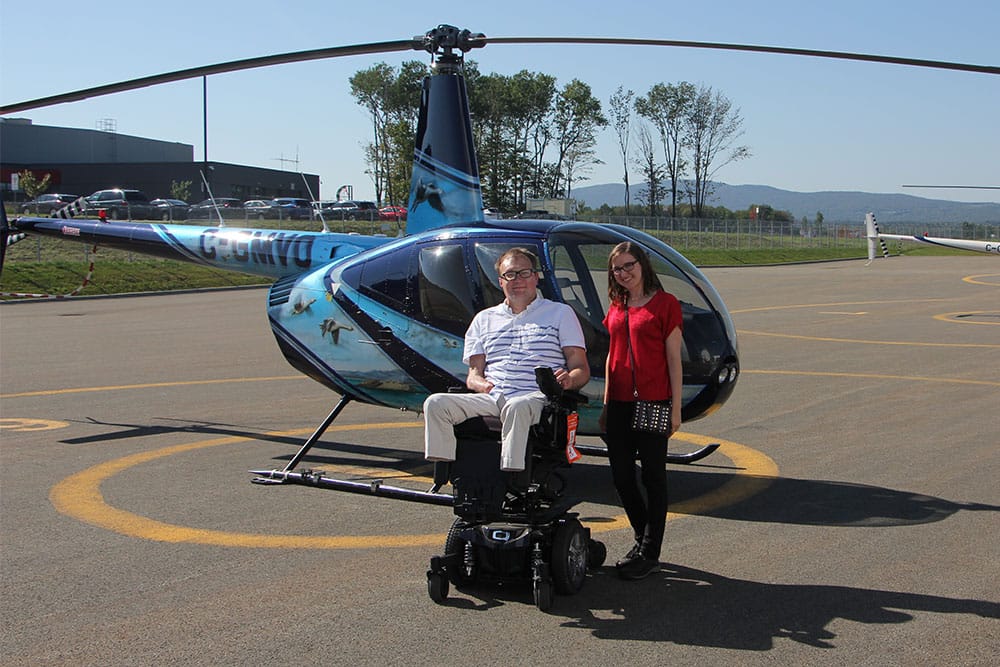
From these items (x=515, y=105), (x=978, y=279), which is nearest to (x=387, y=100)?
(x=515, y=105)

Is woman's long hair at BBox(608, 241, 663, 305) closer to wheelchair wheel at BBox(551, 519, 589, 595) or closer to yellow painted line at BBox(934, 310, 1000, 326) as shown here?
wheelchair wheel at BBox(551, 519, 589, 595)

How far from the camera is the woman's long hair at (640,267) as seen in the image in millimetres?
5832

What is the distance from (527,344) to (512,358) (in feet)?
0.39

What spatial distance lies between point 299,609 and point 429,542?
1.33 metres

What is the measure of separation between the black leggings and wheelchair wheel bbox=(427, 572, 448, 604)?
1171 mm

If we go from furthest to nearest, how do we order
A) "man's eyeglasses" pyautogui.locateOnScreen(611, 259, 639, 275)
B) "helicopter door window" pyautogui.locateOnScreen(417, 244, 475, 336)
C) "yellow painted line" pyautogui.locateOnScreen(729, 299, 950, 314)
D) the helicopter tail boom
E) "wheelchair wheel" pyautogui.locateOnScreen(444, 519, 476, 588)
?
"yellow painted line" pyautogui.locateOnScreen(729, 299, 950, 314)
the helicopter tail boom
"helicopter door window" pyautogui.locateOnScreen(417, 244, 475, 336)
"man's eyeglasses" pyautogui.locateOnScreen(611, 259, 639, 275)
"wheelchair wheel" pyautogui.locateOnScreen(444, 519, 476, 588)

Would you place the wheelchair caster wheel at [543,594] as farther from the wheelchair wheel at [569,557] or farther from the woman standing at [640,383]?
the woman standing at [640,383]

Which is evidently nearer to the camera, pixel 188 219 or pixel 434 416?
pixel 434 416

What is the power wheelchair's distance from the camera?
5281mm

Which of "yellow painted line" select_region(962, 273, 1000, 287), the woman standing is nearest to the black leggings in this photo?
the woman standing

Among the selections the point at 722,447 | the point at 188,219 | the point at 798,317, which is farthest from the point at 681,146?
the point at 722,447

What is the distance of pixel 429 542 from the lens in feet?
21.0

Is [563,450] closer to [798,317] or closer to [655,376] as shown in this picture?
[655,376]

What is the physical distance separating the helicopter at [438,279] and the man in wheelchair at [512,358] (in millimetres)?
1490
